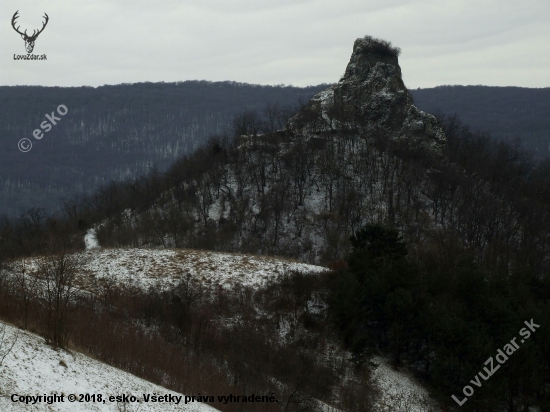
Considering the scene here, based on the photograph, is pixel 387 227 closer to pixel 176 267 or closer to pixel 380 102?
pixel 176 267

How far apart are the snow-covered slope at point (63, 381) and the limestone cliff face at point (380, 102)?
76.1 meters

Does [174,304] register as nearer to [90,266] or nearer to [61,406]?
[90,266]

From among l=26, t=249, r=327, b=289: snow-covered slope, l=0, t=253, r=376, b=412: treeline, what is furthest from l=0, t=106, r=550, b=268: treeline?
l=0, t=253, r=376, b=412: treeline

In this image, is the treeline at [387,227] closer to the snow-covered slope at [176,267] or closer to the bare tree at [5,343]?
the snow-covered slope at [176,267]

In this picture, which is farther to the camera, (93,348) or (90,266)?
(90,266)

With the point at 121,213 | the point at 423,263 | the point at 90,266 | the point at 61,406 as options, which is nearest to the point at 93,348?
the point at 61,406

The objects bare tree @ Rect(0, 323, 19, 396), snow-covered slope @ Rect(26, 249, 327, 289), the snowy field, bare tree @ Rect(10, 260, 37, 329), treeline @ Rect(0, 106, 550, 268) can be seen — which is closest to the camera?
bare tree @ Rect(0, 323, 19, 396)

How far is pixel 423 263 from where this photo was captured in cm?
5009

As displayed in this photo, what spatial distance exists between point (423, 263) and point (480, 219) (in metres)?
28.4

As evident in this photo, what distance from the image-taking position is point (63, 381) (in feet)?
56.7

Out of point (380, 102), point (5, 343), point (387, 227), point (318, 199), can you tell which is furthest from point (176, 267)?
point (380, 102)

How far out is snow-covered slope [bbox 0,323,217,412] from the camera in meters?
15.8

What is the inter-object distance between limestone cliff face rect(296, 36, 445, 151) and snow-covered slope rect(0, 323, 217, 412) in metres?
76.1

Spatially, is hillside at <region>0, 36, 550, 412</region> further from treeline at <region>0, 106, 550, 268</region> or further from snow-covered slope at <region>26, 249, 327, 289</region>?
treeline at <region>0, 106, 550, 268</region>
